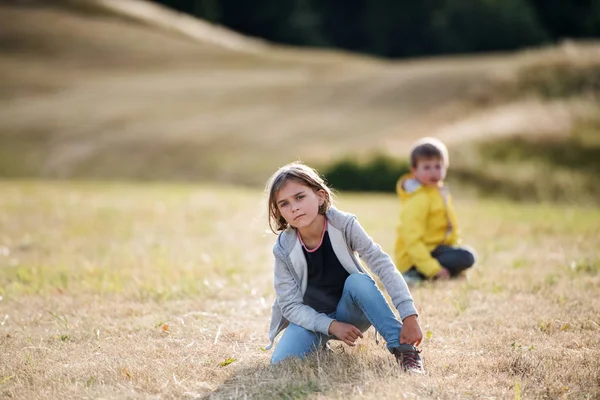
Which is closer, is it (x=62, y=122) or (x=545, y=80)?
(x=545, y=80)

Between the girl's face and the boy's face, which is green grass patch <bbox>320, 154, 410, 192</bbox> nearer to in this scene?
the boy's face

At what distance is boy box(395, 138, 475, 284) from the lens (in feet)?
20.8

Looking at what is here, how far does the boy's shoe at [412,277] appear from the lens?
249 inches

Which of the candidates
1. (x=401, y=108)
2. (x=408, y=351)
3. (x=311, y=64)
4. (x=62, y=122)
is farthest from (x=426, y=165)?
(x=311, y=64)

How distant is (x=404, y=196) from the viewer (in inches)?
262

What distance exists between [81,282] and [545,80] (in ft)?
70.3

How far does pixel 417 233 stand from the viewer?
6.34 meters

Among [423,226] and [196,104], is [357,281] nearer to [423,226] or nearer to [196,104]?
[423,226]

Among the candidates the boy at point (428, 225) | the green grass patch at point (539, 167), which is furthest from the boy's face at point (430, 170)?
the green grass patch at point (539, 167)

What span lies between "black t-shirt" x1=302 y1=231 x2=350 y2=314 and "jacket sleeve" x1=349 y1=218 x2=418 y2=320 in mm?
170

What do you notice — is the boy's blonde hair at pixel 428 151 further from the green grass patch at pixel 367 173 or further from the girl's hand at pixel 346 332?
the green grass patch at pixel 367 173

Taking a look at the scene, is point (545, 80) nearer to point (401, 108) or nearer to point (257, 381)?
point (401, 108)

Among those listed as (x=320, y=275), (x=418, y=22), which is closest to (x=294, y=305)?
(x=320, y=275)

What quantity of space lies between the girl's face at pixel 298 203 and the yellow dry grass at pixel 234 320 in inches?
11.8
